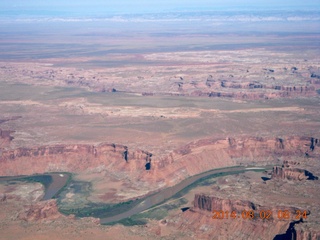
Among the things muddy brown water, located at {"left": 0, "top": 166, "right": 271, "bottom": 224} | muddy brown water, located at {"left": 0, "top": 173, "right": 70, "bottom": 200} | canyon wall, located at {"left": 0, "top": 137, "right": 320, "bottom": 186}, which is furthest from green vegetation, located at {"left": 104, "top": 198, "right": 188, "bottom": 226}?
muddy brown water, located at {"left": 0, "top": 173, "right": 70, "bottom": 200}

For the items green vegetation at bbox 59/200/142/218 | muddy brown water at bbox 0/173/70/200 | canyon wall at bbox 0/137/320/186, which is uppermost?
canyon wall at bbox 0/137/320/186

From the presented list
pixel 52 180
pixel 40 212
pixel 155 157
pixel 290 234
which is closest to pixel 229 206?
pixel 290 234

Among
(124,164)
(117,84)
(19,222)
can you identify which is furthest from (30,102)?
(19,222)

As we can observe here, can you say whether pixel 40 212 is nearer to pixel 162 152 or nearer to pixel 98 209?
pixel 98 209

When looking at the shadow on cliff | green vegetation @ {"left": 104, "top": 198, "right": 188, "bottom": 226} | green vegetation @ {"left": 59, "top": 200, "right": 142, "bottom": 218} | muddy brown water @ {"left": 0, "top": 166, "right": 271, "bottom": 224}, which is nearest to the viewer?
the shadow on cliff

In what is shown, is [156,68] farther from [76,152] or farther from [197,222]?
[197,222]

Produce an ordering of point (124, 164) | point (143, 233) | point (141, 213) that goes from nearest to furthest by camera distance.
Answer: point (143, 233)
point (141, 213)
point (124, 164)

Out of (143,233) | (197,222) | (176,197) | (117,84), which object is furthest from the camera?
(117,84)
